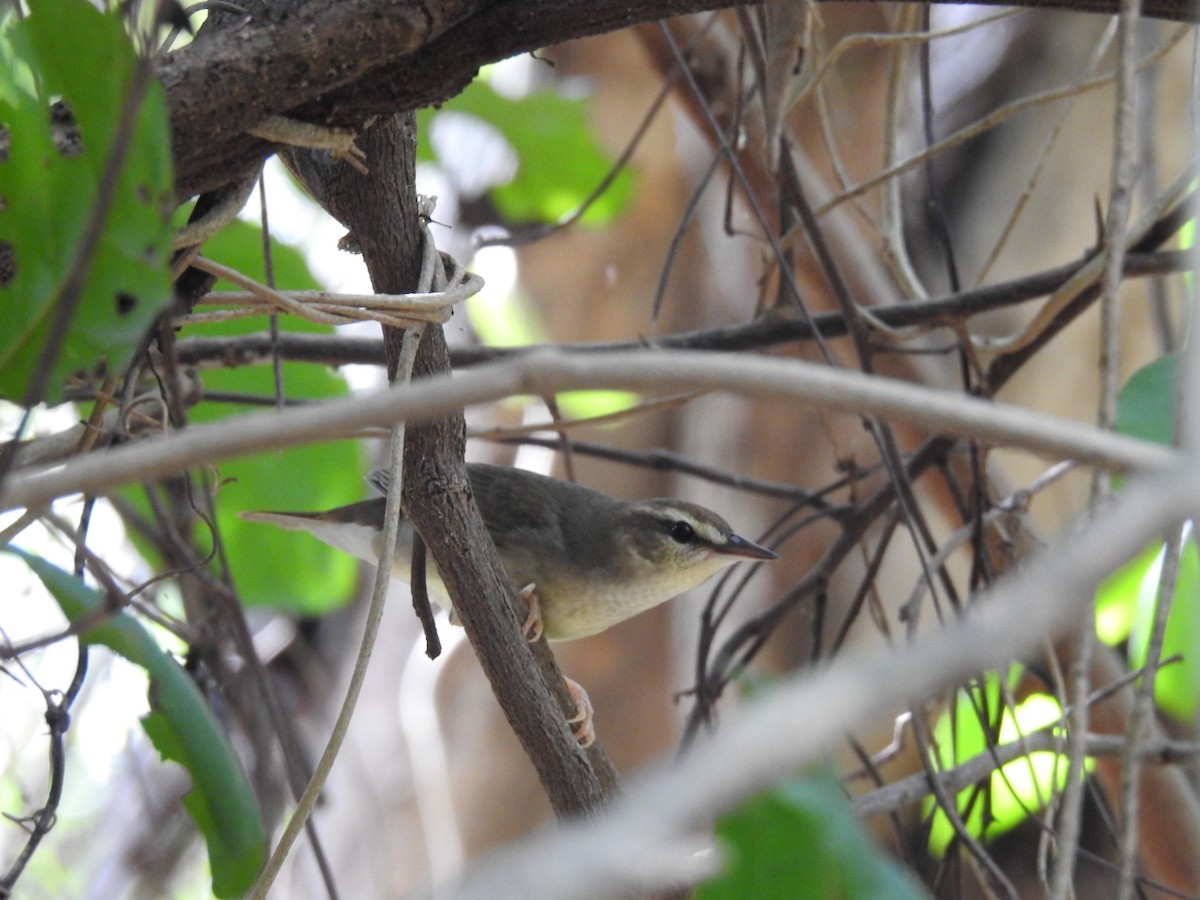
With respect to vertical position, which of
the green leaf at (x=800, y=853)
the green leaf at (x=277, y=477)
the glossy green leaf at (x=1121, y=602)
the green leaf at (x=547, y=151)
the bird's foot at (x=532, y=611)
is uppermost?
the green leaf at (x=547, y=151)

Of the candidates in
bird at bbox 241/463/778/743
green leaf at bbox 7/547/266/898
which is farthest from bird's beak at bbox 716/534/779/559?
green leaf at bbox 7/547/266/898

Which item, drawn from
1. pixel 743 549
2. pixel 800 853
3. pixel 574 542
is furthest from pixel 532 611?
pixel 800 853

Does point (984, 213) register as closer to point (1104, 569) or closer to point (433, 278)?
point (433, 278)

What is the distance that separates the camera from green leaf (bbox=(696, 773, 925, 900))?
772 mm

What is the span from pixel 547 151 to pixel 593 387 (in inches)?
141

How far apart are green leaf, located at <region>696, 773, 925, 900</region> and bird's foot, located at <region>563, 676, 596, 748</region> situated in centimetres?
98

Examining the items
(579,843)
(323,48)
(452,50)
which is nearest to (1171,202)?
(452,50)

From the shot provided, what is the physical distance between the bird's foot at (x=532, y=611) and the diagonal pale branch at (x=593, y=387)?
1354 mm

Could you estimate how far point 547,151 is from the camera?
165 inches

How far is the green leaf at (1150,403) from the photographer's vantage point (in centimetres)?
196

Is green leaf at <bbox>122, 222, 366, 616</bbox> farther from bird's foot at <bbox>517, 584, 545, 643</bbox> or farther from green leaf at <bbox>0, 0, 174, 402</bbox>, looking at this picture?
green leaf at <bbox>0, 0, 174, 402</bbox>

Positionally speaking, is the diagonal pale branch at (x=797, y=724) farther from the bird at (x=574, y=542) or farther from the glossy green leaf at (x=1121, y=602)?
the glossy green leaf at (x=1121, y=602)

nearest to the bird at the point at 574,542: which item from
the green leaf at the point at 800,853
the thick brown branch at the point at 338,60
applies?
the thick brown branch at the point at 338,60

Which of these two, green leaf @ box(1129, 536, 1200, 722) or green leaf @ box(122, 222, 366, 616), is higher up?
green leaf @ box(122, 222, 366, 616)
